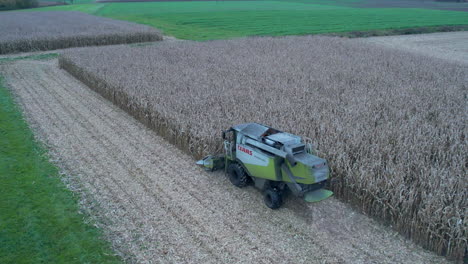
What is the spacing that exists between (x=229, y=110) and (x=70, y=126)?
4861 mm

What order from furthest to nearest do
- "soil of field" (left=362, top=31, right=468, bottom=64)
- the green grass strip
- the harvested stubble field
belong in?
the harvested stubble field, "soil of field" (left=362, top=31, right=468, bottom=64), the green grass strip

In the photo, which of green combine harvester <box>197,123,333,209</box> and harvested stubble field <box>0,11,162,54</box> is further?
harvested stubble field <box>0,11,162,54</box>

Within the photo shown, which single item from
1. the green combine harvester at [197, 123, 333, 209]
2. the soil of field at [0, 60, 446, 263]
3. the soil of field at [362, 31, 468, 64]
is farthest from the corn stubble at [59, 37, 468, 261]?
the soil of field at [362, 31, 468, 64]

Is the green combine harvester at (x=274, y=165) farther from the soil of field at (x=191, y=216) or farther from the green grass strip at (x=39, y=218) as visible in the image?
A: the green grass strip at (x=39, y=218)

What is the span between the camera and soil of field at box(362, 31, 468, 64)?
948 inches

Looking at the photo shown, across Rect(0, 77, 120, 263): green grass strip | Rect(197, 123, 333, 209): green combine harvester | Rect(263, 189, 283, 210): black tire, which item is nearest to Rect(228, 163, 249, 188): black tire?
Rect(197, 123, 333, 209): green combine harvester

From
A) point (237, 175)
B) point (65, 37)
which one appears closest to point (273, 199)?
point (237, 175)

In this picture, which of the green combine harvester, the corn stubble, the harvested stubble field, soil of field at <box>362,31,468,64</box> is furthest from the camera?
the harvested stubble field

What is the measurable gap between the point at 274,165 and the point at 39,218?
14.1ft

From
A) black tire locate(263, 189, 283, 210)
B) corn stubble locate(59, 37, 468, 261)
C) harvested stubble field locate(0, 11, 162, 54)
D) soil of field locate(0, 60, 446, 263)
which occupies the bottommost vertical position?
soil of field locate(0, 60, 446, 263)

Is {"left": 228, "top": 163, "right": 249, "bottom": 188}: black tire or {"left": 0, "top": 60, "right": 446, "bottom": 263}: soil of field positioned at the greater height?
{"left": 228, "top": 163, "right": 249, "bottom": 188}: black tire

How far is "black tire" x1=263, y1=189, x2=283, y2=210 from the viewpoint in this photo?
677 cm

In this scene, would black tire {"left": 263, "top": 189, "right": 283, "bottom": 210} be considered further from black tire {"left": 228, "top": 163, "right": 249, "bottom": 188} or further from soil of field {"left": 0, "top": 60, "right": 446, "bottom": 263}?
black tire {"left": 228, "top": 163, "right": 249, "bottom": 188}

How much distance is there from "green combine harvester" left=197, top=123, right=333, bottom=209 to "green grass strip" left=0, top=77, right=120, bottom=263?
113 inches
